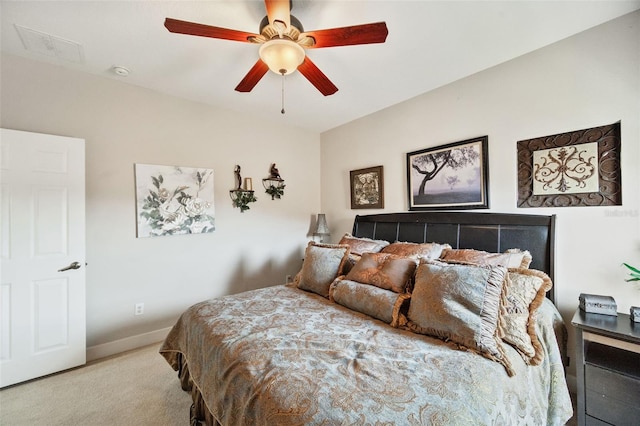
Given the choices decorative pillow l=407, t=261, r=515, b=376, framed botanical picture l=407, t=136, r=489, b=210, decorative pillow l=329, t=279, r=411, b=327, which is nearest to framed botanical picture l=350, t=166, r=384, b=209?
framed botanical picture l=407, t=136, r=489, b=210

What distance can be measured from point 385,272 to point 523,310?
82 cm

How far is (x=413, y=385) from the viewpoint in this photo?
3.44 ft

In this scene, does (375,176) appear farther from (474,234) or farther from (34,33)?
(34,33)

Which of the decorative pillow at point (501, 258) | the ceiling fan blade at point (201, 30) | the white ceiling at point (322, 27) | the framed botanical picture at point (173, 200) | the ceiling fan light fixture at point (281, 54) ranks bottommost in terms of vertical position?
the decorative pillow at point (501, 258)

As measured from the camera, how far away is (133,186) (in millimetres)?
2705

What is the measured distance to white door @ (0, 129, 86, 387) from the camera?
2.06 meters

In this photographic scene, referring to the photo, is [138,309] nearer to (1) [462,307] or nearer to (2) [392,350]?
(2) [392,350]

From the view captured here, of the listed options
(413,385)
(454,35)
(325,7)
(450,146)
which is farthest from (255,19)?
(413,385)

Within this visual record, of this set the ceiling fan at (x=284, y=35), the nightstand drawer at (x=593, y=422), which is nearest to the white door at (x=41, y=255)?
the ceiling fan at (x=284, y=35)

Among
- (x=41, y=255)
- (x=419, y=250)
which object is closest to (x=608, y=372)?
(x=419, y=250)

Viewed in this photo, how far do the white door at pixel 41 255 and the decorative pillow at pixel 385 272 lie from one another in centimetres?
244

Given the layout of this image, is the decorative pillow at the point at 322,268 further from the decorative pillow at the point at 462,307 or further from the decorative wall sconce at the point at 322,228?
the decorative wall sconce at the point at 322,228

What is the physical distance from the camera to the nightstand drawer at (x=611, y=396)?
1.41 metres

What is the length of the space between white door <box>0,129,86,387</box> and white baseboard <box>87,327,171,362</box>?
174 mm
